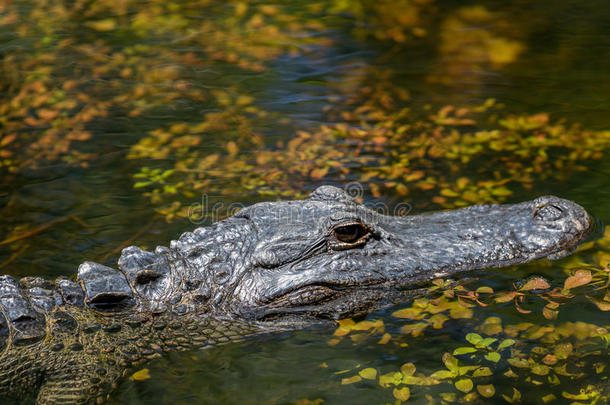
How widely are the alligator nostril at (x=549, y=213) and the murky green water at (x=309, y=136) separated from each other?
305 millimetres

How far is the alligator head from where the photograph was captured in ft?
13.4

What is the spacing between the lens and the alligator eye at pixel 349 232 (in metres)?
4.08

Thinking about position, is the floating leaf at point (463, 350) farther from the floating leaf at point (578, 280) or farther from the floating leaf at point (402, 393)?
the floating leaf at point (578, 280)

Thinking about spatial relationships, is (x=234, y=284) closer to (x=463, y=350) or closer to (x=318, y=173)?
(x=463, y=350)

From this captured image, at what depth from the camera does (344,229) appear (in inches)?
161

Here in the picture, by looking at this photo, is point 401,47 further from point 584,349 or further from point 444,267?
point 584,349

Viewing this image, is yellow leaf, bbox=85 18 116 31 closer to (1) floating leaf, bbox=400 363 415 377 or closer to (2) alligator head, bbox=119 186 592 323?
(2) alligator head, bbox=119 186 592 323

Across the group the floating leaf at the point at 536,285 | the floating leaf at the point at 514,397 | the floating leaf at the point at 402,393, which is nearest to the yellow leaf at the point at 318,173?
the floating leaf at the point at 536,285

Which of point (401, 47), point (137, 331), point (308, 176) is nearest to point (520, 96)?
point (401, 47)

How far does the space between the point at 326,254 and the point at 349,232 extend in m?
0.21

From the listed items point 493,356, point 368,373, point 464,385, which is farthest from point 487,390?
point 368,373

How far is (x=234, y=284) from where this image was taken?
411cm

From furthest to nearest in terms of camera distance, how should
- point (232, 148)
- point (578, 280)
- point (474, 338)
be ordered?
1. point (232, 148)
2. point (578, 280)
3. point (474, 338)

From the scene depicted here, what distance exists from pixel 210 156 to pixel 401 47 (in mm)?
3702
